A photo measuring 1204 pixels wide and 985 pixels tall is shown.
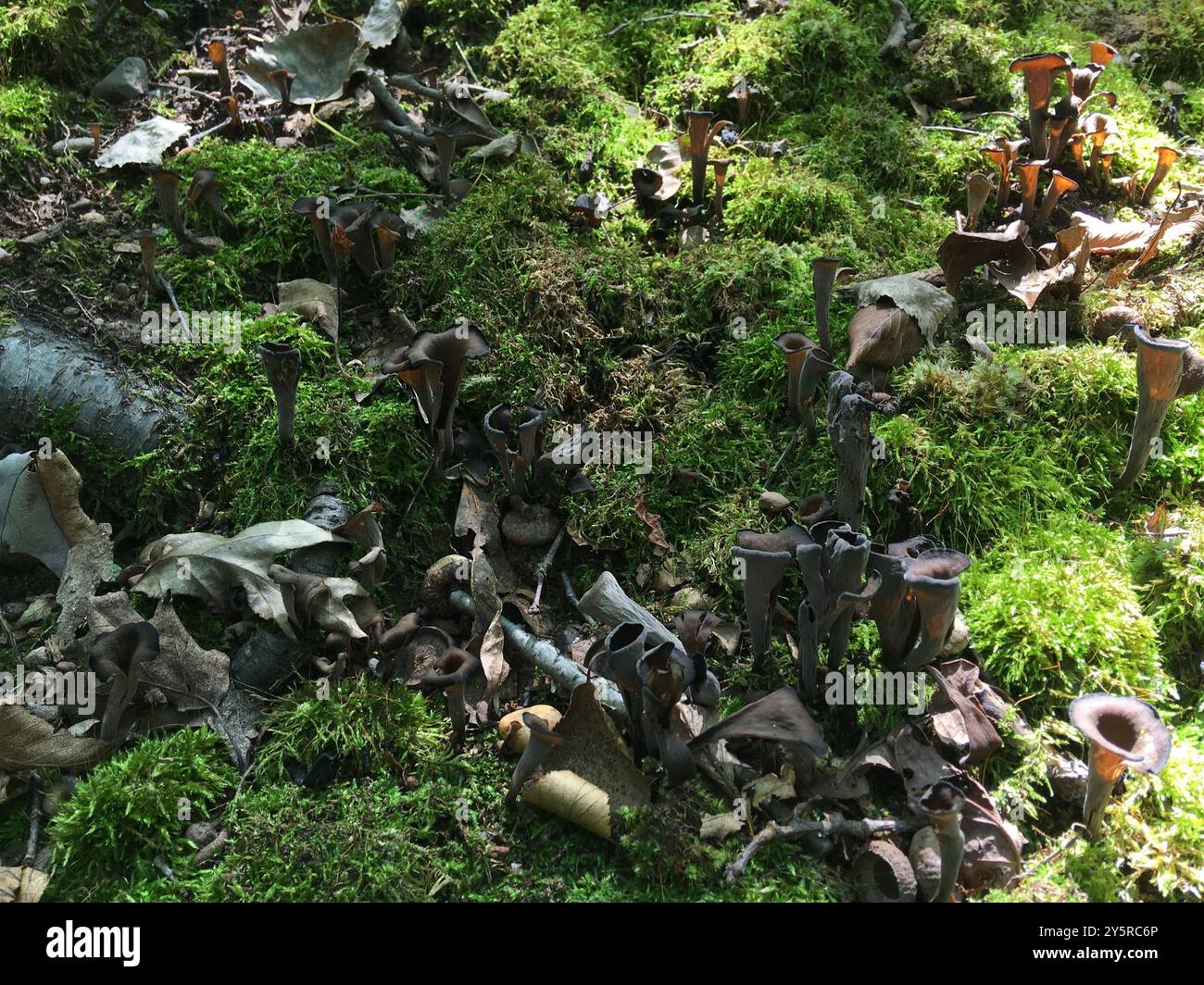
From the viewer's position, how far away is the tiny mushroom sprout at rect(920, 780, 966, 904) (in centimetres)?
239

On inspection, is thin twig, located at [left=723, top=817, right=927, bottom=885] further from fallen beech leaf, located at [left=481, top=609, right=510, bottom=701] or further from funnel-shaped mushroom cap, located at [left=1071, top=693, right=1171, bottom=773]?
fallen beech leaf, located at [left=481, top=609, right=510, bottom=701]

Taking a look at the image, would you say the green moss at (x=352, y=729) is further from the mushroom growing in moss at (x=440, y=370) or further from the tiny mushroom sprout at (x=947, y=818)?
the tiny mushroom sprout at (x=947, y=818)

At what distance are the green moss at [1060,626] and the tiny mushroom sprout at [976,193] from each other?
5.80 feet

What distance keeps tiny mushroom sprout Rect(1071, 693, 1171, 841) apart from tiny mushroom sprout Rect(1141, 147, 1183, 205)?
314 cm

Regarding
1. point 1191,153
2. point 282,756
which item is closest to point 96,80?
point 282,756

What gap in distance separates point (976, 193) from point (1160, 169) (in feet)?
3.43

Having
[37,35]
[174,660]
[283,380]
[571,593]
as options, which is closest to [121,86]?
[37,35]

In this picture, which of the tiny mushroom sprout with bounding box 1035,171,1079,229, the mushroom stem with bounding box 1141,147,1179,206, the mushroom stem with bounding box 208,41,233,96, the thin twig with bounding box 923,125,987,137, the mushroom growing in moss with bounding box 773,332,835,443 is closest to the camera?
the mushroom growing in moss with bounding box 773,332,835,443

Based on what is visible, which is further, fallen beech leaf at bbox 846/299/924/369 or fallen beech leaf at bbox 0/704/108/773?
fallen beech leaf at bbox 846/299/924/369

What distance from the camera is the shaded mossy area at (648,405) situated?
9.29 ft

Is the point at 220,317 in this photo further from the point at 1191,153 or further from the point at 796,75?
the point at 1191,153

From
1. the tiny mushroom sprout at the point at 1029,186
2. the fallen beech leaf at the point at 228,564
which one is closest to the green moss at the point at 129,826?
the fallen beech leaf at the point at 228,564

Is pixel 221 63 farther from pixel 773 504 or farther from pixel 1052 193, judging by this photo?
pixel 1052 193

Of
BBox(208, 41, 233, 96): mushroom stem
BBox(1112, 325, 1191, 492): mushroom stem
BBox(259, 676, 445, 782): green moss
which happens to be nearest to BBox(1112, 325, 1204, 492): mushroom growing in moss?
BBox(1112, 325, 1191, 492): mushroom stem
